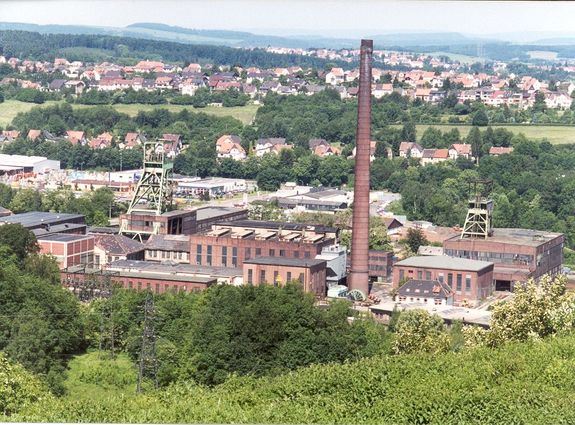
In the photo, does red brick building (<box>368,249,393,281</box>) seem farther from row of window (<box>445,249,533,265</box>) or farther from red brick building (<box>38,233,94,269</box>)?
red brick building (<box>38,233,94,269</box>)

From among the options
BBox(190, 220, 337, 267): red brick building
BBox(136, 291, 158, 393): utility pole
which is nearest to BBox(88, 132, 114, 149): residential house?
BBox(190, 220, 337, 267): red brick building

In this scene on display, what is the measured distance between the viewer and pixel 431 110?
28047 mm

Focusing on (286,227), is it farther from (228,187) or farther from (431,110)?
(431,110)

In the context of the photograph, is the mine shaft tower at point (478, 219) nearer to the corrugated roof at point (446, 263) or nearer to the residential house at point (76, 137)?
the corrugated roof at point (446, 263)

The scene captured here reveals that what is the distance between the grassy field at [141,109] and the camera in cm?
2777

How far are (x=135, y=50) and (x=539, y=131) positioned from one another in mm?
17678

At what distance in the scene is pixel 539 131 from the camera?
1015 inches

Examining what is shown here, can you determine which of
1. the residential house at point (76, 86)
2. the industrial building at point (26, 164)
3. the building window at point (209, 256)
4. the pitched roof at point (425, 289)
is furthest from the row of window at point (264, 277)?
the residential house at point (76, 86)

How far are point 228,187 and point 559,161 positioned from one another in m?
5.91

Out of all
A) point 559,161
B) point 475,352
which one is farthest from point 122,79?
point 475,352

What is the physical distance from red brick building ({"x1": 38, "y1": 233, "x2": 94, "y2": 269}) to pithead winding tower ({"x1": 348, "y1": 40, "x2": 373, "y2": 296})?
2488 mm

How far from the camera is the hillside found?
5566 millimetres

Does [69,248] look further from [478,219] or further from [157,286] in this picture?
[478,219]

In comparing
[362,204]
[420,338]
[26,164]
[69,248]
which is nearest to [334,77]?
[26,164]
